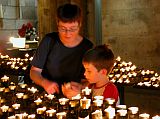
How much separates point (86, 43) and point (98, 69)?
0.34 metres

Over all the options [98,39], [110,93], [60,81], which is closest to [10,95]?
[60,81]

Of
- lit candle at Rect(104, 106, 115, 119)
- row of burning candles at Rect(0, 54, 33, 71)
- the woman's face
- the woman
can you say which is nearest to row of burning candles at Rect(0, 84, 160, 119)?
lit candle at Rect(104, 106, 115, 119)

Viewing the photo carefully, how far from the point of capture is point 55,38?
306cm

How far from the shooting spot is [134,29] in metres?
7.36

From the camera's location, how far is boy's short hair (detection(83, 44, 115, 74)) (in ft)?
9.11

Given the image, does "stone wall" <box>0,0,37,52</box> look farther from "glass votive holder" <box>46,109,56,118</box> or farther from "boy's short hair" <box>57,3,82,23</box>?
"glass votive holder" <box>46,109,56,118</box>

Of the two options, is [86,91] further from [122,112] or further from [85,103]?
[122,112]

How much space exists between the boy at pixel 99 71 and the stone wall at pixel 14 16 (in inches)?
340

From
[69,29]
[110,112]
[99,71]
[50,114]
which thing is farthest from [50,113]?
[69,29]

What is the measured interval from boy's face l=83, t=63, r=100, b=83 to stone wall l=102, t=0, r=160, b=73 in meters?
4.42

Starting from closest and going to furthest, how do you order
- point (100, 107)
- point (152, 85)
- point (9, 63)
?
point (100, 107) → point (152, 85) → point (9, 63)

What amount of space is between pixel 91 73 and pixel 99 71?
71 millimetres

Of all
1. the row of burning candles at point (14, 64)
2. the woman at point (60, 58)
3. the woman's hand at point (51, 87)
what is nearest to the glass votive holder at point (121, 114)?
the woman's hand at point (51, 87)

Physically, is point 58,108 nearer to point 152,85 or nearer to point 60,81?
point 60,81
